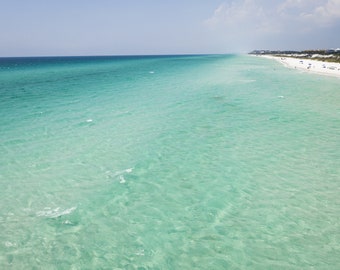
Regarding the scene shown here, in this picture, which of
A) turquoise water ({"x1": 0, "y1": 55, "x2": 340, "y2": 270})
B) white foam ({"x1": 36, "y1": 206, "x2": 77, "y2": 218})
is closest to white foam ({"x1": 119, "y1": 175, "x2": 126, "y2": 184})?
turquoise water ({"x1": 0, "y1": 55, "x2": 340, "y2": 270})

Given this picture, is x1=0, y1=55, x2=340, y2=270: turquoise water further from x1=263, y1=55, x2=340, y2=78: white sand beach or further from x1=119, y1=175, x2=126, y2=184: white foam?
x1=263, y1=55, x2=340, y2=78: white sand beach

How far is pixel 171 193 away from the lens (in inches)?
419

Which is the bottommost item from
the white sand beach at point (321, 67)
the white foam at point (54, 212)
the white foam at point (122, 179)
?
the white foam at point (54, 212)

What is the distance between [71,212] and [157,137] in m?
8.90

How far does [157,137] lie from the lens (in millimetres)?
17609

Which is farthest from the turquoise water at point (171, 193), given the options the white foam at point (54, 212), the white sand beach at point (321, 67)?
the white sand beach at point (321, 67)

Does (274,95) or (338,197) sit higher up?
(274,95)

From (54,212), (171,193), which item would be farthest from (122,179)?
(54,212)

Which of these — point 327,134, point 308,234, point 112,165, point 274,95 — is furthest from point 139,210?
point 274,95

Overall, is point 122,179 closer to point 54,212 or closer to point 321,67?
point 54,212

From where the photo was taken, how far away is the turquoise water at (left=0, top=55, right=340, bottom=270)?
7.49 metres

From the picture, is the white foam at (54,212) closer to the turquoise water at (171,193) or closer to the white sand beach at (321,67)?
the turquoise water at (171,193)

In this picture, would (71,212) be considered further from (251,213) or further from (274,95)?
(274,95)

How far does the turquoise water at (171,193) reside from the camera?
7.49 meters
